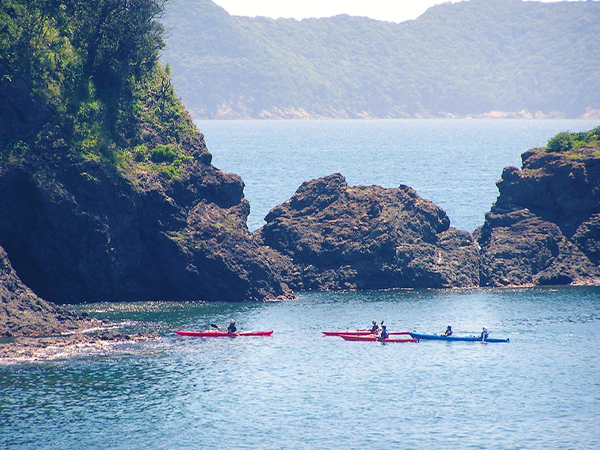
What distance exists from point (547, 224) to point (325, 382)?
3775 cm

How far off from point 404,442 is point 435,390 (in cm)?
867

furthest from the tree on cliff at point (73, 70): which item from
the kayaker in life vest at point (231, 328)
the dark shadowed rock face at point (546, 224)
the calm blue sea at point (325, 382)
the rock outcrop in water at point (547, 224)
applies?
the rock outcrop in water at point (547, 224)

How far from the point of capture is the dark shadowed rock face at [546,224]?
81.1 meters

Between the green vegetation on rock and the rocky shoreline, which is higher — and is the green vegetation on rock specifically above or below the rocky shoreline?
above

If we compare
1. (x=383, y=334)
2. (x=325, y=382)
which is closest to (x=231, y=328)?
(x=383, y=334)

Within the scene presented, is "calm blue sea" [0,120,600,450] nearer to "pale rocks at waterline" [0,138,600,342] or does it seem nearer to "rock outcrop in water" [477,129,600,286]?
"pale rocks at waterline" [0,138,600,342]

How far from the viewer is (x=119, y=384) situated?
5212cm

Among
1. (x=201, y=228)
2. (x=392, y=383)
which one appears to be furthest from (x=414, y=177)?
(x=392, y=383)

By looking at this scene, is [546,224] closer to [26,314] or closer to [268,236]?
[268,236]

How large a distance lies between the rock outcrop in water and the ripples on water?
9.97 meters

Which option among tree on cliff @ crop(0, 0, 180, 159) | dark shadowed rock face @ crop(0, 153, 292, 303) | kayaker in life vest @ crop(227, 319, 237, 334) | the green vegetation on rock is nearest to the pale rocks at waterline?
dark shadowed rock face @ crop(0, 153, 292, 303)

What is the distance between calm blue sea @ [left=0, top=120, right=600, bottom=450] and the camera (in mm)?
45594

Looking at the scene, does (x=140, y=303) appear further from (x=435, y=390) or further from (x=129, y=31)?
(x=435, y=390)

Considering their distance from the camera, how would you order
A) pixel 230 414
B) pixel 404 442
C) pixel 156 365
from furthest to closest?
pixel 156 365
pixel 230 414
pixel 404 442
